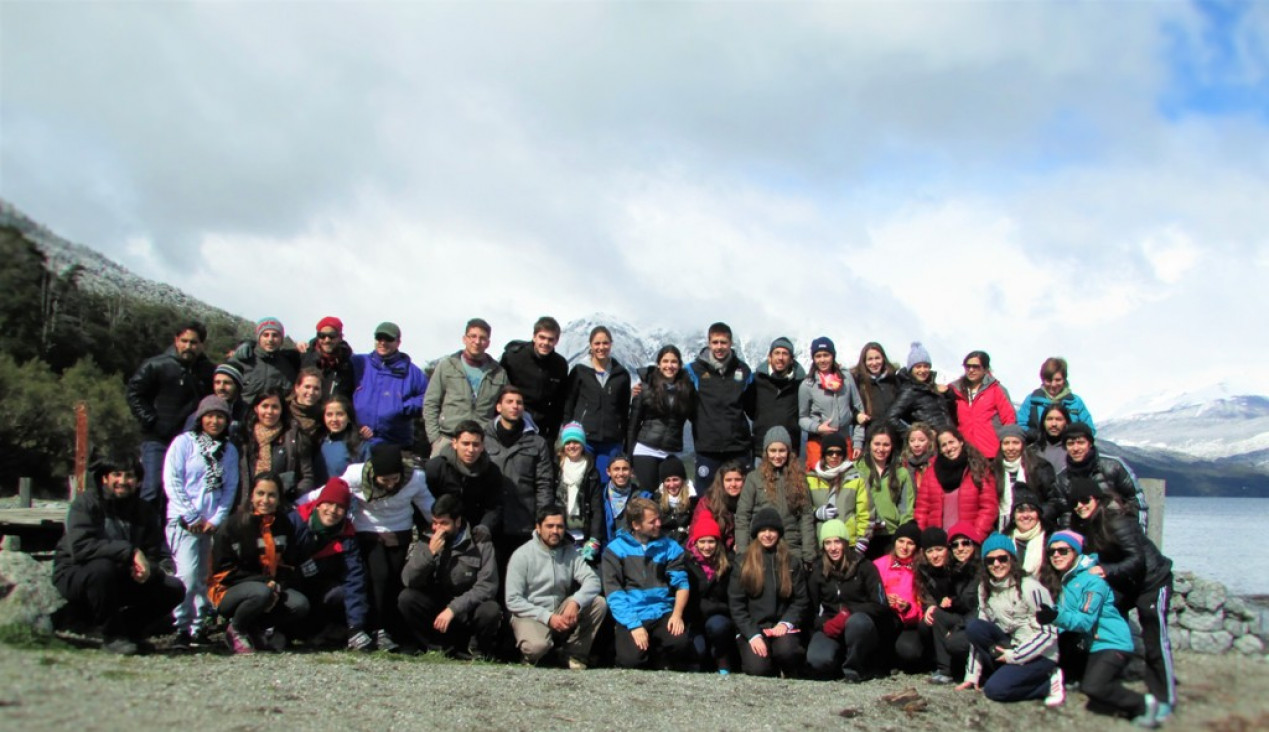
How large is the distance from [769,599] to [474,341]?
13.2ft

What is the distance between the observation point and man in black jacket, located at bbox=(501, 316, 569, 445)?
10531 millimetres

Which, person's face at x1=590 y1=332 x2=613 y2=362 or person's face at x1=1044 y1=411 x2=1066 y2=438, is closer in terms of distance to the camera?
person's face at x1=1044 y1=411 x2=1066 y2=438

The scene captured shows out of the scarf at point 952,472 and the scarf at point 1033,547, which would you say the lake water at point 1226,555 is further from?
the scarf at point 1033,547

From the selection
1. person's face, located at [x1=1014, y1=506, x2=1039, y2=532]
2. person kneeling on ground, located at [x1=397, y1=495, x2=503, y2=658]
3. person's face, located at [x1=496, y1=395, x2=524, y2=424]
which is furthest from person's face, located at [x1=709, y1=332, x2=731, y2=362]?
person's face, located at [x1=1014, y1=506, x2=1039, y2=532]

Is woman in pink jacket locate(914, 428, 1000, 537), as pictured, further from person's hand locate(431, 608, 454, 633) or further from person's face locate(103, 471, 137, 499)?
person's face locate(103, 471, 137, 499)

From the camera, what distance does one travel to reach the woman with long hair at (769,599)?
8992 mm

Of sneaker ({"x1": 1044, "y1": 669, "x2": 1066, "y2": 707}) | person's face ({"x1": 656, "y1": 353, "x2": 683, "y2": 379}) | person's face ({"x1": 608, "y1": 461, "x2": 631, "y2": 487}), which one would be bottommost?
sneaker ({"x1": 1044, "y1": 669, "x2": 1066, "y2": 707})

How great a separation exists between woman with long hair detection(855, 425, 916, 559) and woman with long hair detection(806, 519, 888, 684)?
45 cm

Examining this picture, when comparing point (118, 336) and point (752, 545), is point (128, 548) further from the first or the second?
point (118, 336)

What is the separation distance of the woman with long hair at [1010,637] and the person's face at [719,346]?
3563 millimetres

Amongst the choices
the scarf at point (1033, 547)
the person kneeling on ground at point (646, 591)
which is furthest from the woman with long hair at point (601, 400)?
the scarf at point (1033, 547)

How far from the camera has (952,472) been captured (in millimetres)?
9406


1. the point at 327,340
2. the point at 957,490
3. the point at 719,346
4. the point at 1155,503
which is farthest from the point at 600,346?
the point at 1155,503

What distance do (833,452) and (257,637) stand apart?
5636mm
